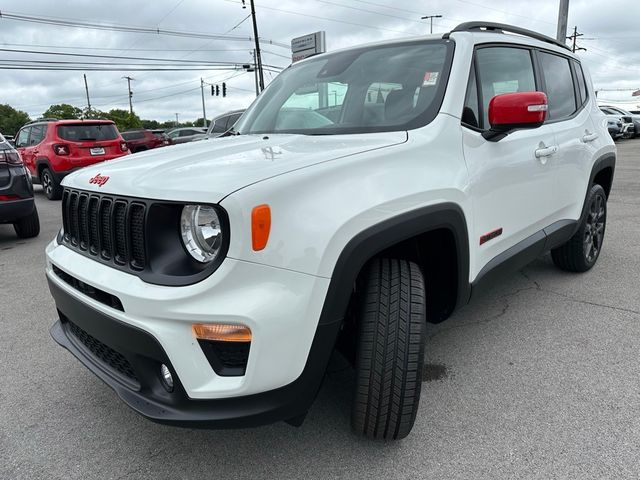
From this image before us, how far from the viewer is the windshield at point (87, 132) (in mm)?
10273

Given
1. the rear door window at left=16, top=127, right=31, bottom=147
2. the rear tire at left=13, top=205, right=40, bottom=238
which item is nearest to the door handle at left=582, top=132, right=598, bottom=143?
the rear tire at left=13, top=205, right=40, bottom=238

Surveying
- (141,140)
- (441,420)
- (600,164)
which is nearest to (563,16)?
(141,140)

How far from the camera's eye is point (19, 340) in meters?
3.33

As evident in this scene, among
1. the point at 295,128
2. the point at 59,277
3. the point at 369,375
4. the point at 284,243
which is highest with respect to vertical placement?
the point at 295,128

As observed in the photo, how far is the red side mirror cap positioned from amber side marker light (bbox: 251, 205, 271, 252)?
50.9 inches

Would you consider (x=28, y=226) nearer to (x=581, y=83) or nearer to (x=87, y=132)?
(x=87, y=132)

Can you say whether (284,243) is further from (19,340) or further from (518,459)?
(19,340)

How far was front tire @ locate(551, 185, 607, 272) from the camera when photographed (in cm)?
390

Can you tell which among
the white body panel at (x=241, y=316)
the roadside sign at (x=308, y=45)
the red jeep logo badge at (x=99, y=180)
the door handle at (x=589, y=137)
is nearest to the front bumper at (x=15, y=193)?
the red jeep logo badge at (x=99, y=180)

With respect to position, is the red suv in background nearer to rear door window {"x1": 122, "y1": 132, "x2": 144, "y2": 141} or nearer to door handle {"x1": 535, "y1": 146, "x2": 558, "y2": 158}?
rear door window {"x1": 122, "y1": 132, "x2": 144, "y2": 141}

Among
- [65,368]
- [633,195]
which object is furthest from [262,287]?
[633,195]

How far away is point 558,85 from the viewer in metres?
3.55

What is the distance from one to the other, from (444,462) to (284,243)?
1.14 meters

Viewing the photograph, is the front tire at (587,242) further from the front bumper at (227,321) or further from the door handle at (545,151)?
the front bumper at (227,321)
